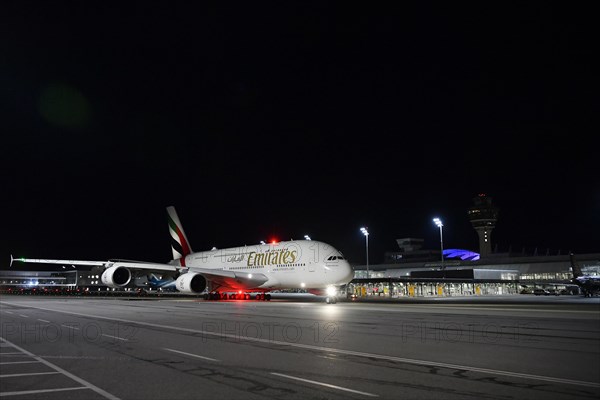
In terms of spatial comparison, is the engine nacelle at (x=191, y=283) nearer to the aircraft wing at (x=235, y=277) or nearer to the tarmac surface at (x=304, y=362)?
the aircraft wing at (x=235, y=277)

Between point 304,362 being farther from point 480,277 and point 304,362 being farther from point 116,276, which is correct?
point 480,277

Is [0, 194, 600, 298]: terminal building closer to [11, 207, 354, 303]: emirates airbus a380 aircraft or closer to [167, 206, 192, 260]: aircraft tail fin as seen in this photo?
[167, 206, 192, 260]: aircraft tail fin

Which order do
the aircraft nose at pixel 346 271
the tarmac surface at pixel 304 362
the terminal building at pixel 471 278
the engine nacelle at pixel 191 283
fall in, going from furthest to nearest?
the terminal building at pixel 471 278 < the engine nacelle at pixel 191 283 < the aircraft nose at pixel 346 271 < the tarmac surface at pixel 304 362

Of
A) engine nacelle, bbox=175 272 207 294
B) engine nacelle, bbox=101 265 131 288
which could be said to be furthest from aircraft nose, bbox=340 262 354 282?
engine nacelle, bbox=101 265 131 288

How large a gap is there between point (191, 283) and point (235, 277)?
13.8 ft

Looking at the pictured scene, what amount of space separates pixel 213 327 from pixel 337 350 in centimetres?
807

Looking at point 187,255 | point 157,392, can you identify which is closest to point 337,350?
point 157,392

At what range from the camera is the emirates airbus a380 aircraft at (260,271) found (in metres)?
41.5

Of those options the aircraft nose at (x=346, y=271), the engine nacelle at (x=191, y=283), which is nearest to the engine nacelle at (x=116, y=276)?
the engine nacelle at (x=191, y=283)

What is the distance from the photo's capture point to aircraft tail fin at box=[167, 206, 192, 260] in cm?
6744

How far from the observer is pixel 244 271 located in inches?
1996

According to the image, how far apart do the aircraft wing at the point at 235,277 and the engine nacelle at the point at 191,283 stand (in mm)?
547

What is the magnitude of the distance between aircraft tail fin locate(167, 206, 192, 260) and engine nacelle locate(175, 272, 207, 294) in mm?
19406

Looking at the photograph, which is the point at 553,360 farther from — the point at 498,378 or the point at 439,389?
the point at 439,389
